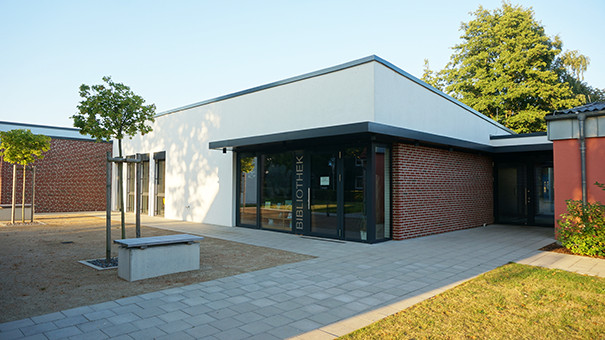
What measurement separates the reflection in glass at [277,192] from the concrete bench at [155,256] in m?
4.81

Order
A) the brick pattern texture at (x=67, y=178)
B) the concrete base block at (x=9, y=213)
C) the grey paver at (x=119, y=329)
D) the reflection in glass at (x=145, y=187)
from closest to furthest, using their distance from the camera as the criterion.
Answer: the grey paver at (x=119, y=329), the concrete base block at (x=9, y=213), the reflection in glass at (x=145, y=187), the brick pattern texture at (x=67, y=178)

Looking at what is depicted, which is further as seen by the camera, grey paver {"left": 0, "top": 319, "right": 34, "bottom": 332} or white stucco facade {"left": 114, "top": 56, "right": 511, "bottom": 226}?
white stucco facade {"left": 114, "top": 56, "right": 511, "bottom": 226}

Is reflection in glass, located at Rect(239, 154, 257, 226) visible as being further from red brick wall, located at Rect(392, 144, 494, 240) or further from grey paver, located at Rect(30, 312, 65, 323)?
grey paver, located at Rect(30, 312, 65, 323)

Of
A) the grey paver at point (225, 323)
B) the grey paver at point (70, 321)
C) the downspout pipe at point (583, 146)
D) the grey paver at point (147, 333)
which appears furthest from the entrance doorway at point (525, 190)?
the grey paver at point (70, 321)

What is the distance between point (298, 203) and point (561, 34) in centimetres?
2515

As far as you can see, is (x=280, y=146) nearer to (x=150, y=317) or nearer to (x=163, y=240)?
(x=163, y=240)

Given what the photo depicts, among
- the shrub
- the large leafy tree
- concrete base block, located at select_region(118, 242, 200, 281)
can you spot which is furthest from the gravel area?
the large leafy tree

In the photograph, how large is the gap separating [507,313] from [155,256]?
497 cm

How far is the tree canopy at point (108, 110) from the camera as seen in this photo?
23.4ft

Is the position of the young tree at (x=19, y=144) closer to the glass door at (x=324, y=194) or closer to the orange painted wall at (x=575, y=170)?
the glass door at (x=324, y=194)

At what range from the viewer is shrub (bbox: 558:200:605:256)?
24.8ft

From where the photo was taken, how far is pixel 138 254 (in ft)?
18.3

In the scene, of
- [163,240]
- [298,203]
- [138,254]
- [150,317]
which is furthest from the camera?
[298,203]

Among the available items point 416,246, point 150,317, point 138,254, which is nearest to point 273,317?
point 150,317
